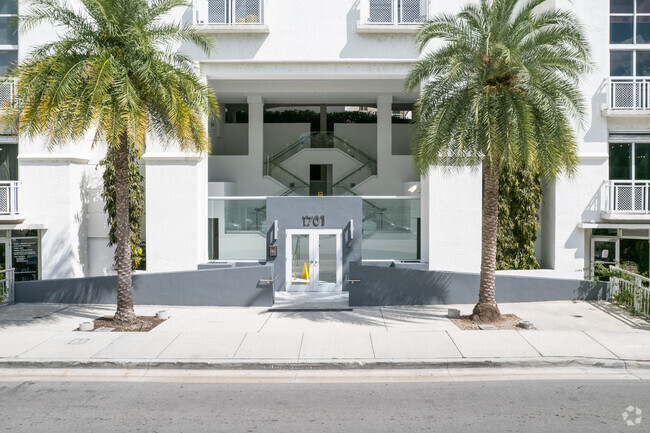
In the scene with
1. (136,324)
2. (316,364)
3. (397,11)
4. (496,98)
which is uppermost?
(397,11)

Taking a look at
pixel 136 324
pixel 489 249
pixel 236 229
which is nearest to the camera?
pixel 136 324

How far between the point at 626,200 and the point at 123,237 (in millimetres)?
15224

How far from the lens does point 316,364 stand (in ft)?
35.4

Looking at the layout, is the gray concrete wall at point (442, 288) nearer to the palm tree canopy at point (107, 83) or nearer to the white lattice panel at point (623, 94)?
the white lattice panel at point (623, 94)

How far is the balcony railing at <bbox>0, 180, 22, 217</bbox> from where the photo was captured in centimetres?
1841

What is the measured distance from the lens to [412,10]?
61.6 ft

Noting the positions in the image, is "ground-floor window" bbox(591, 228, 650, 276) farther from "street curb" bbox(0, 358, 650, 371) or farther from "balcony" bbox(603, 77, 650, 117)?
"street curb" bbox(0, 358, 650, 371)

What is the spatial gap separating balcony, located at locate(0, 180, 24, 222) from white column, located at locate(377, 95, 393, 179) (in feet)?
42.8

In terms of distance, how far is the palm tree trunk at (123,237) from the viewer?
45.9 feet

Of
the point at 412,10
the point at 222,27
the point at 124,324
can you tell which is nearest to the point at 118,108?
the point at 124,324

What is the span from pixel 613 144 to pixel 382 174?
850 cm

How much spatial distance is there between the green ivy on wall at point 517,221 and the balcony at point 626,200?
2.14 m

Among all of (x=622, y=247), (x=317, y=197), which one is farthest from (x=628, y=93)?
(x=317, y=197)

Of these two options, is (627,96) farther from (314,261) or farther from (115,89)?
(115,89)
